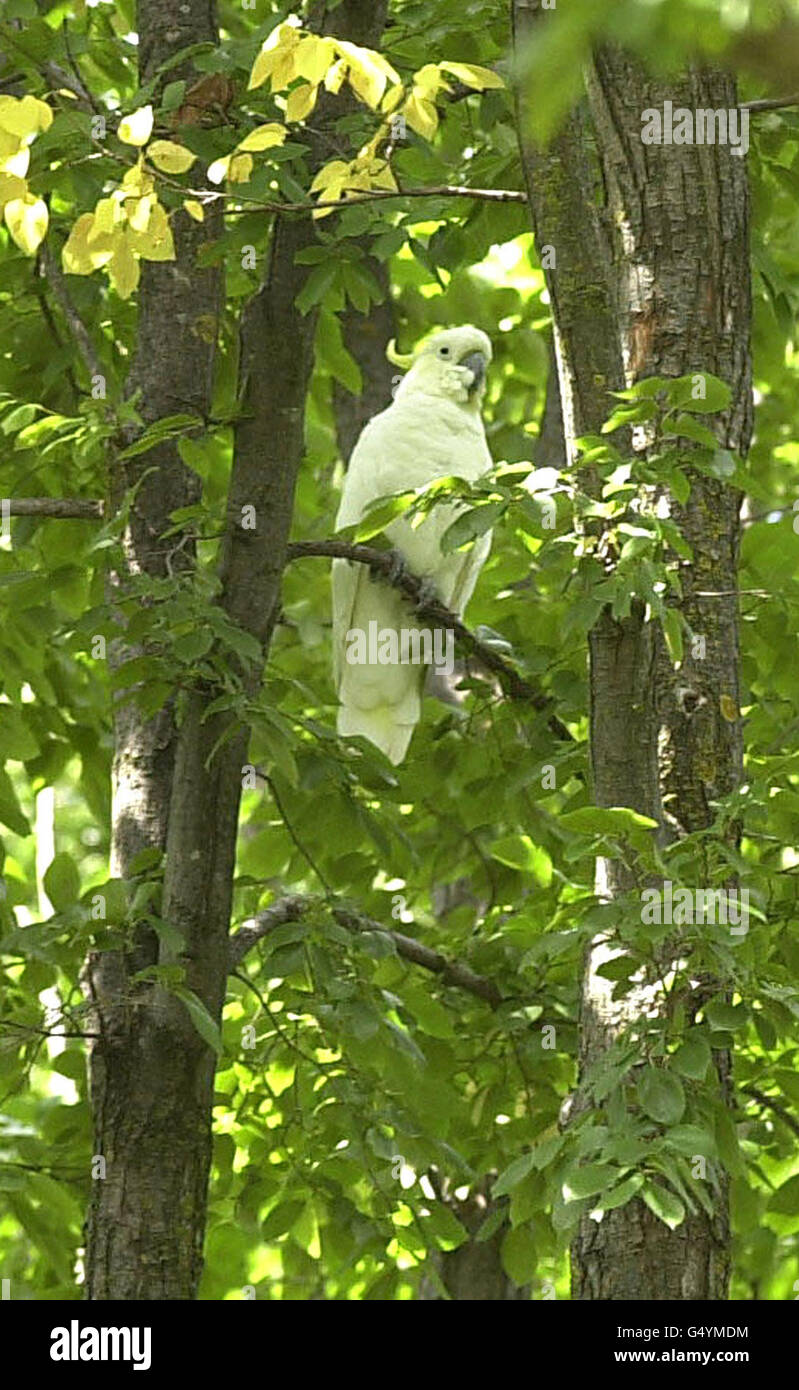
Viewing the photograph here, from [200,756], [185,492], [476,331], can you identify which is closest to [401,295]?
[476,331]

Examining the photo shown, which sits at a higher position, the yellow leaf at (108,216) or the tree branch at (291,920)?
the yellow leaf at (108,216)

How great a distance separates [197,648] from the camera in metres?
3.61

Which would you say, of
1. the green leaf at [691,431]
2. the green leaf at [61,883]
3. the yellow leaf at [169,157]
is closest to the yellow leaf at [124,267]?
the yellow leaf at [169,157]

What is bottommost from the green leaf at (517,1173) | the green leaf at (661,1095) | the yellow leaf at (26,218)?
the green leaf at (517,1173)

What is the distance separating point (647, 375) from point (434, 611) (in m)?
1.75

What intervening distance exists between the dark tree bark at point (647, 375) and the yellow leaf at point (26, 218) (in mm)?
760

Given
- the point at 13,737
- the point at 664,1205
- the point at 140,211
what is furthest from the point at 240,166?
the point at 13,737

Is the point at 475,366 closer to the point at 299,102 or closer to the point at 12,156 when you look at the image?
the point at 299,102

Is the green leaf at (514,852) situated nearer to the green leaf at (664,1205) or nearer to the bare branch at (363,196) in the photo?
the bare branch at (363,196)

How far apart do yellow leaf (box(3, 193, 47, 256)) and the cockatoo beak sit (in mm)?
3131

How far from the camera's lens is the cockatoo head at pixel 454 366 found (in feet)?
19.2

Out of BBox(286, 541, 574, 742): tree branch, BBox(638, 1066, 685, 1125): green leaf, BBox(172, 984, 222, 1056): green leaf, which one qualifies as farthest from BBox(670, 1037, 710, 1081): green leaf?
BBox(286, 541, 574, 742): tree branch

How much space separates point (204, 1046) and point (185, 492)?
1.32m

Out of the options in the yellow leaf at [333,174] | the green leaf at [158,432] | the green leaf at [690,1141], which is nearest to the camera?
the green leaf at [690,1141]
